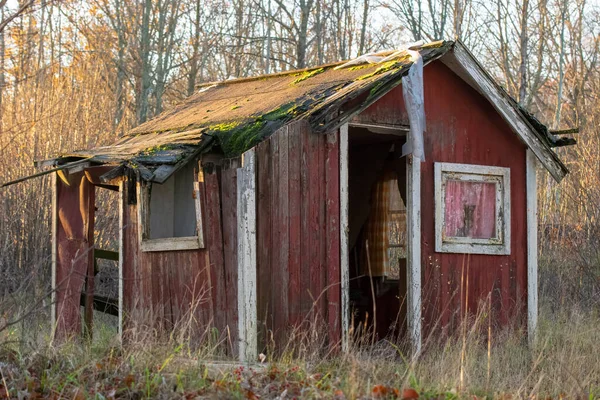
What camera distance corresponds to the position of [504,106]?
10477 millimetres

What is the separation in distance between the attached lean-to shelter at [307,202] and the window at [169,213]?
20 mm

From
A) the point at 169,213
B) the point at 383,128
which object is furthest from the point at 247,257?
the point at 383,128

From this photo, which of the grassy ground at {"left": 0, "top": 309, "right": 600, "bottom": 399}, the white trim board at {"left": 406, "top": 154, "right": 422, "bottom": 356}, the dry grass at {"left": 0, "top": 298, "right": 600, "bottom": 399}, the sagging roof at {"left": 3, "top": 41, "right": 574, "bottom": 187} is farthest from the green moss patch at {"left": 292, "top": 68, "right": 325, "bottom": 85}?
the grassy ground at {"left": 0, "top": 309, "right": 600, "bottom": 399}

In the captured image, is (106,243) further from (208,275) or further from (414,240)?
(414,240)

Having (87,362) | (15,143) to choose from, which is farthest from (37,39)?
(87,362)

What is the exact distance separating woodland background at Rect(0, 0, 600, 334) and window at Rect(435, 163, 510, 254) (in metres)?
3.42

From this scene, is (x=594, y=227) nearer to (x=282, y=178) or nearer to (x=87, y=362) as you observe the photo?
(x=282, y=178)

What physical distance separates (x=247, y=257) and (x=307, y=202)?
89cm

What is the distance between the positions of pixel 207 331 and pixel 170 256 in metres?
1.09

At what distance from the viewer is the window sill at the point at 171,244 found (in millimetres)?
9508

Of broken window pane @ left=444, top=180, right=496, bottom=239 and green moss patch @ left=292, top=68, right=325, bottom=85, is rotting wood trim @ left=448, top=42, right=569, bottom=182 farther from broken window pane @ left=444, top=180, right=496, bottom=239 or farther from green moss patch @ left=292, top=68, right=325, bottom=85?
green moss patch @ left=292, top=68, right=325, bottom=85

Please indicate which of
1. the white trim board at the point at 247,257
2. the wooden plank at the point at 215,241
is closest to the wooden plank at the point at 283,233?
the white trim board at the point at 247,257

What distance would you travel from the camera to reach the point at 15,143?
14.9 meters

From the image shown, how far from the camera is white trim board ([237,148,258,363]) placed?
884cm
